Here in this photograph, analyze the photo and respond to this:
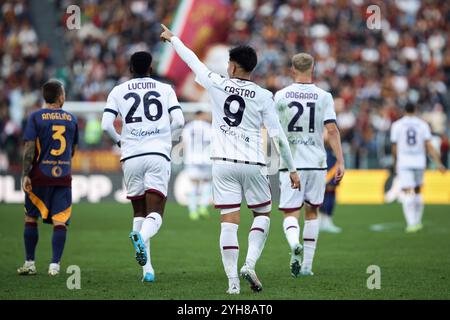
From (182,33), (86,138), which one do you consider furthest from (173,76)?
(86,138)

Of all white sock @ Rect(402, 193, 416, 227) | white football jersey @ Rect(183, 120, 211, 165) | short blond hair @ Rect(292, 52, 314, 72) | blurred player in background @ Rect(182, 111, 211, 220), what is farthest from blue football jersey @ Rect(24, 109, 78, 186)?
white football jersey @ Rect(183, 120, 211, 165)

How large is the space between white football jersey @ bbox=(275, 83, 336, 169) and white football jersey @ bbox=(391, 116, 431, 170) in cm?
793

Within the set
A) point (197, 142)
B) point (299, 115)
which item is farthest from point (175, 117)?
point (197, 142)

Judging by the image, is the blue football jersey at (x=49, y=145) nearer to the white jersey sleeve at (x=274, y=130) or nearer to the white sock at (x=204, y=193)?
the white jersey sleeve at (x=274, y=130)

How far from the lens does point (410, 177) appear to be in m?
19.5

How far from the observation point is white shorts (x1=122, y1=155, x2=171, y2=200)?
10844mm

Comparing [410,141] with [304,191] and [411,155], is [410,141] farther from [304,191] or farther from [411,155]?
[304,191]

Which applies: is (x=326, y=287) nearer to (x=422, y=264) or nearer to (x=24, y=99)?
(x=422, y=264)

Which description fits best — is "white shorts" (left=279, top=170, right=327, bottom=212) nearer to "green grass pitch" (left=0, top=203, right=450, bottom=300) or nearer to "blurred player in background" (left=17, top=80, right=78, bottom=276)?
"green grass pitch" (left=0, top=203, right=450, bottom=300)

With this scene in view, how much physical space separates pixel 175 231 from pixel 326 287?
336 inches

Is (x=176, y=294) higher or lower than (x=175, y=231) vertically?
lower

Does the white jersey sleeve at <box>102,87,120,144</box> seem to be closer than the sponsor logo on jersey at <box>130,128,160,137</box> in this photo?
Yes

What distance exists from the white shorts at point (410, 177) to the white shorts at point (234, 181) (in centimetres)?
1007
